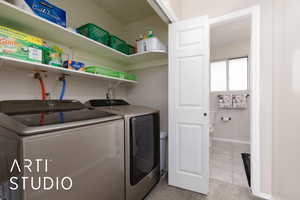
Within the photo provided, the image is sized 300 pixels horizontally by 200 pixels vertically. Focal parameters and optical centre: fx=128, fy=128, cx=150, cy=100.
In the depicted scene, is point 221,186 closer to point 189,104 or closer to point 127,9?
point 189,104

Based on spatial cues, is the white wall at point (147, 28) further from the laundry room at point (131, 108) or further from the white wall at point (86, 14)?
the white wall at point (86, 14)

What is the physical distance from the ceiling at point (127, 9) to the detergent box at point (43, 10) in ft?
3.26

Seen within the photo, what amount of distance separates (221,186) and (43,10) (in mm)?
2754

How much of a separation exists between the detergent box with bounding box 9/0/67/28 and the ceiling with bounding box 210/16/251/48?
2.66 m

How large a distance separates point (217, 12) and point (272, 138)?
1.70 meters

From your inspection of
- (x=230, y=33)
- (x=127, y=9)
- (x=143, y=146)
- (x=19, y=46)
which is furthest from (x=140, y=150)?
(x=230, y=33)

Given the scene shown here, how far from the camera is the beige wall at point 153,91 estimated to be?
2.20m

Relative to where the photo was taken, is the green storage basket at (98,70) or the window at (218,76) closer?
the green storage basket at (98,70)

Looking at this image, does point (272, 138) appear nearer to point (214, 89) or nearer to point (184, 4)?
point (184, 4)

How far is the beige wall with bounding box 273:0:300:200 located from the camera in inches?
45.1

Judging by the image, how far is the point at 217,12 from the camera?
1725 mm

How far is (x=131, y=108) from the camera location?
1.69 m

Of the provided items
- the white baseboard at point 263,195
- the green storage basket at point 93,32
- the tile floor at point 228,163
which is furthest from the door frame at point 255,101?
the green storage basket at point 93,32

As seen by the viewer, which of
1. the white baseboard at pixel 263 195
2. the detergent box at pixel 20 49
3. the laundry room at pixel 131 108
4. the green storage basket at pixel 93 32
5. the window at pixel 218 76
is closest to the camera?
the laundry room at pixel 131 108
